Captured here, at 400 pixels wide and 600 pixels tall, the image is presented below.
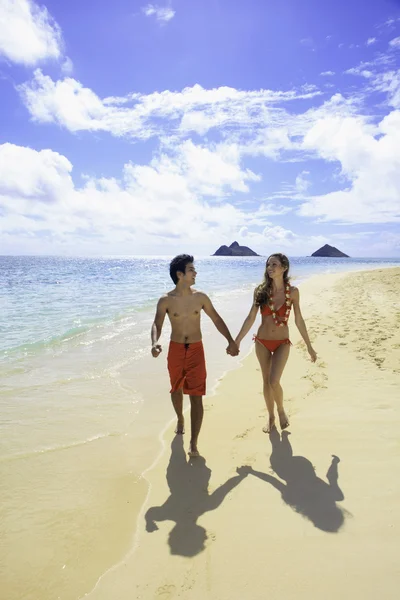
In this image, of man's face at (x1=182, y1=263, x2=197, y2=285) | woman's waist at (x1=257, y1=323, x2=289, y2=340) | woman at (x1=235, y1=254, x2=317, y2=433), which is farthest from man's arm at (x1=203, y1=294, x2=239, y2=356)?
woman's waist at (x1=257, y1=323, x2=289, y2=340)

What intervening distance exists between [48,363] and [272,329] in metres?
5.56

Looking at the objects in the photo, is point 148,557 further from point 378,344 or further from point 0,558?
point 378,344

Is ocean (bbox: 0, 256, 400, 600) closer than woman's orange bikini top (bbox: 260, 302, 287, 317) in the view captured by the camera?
Yes

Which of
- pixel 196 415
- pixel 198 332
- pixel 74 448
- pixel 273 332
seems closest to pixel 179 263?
pixel 198 332

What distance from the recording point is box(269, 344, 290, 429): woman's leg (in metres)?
4.38

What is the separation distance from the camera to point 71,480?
12.1ft

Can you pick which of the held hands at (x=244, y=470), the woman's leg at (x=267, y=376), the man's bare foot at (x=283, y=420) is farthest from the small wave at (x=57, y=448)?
the man's bare foot at (x=283, y=420)

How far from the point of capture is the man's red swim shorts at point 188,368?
411 centimetres

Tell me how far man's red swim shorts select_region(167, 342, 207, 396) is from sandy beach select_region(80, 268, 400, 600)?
2.44ft

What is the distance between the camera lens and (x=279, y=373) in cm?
438

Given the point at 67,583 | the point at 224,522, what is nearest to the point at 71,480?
the point at 67,583

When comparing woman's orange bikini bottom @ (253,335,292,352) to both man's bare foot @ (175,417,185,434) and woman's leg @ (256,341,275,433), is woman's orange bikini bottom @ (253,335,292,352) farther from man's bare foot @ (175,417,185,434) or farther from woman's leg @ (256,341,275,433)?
man's bare foot @ (175,417,185,434)

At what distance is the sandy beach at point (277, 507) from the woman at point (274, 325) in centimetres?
45

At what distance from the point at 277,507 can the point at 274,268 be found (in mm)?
2532
